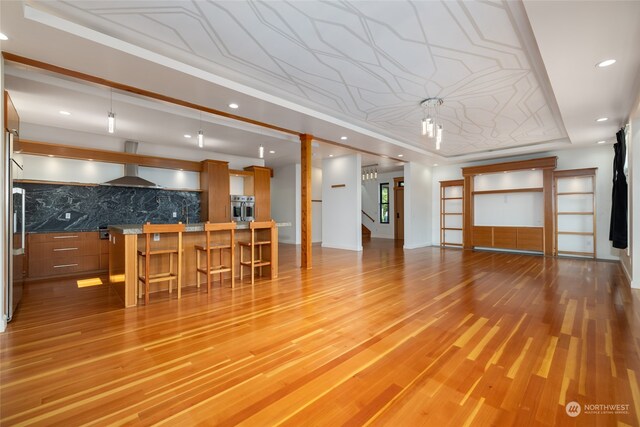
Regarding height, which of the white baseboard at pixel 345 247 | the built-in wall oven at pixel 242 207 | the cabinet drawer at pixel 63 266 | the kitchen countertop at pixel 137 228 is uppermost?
the built-in wall oven at pixel 242 207

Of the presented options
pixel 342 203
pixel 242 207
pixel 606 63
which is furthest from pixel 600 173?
pixel 242 207

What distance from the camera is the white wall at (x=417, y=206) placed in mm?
9273

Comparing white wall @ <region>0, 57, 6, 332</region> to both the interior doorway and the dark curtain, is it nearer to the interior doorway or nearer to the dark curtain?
the dark curtain

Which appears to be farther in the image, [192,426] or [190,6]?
[190,6]

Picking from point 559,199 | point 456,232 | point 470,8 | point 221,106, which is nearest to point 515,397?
point 470,8

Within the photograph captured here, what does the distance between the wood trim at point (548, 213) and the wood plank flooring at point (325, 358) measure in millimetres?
3843

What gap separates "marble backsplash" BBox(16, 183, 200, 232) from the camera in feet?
17.5

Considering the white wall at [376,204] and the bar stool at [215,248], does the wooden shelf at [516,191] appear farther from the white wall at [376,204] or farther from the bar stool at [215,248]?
the bar stool at [215,248]

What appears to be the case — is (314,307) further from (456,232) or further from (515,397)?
(456,232)

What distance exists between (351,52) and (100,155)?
5.81 meters

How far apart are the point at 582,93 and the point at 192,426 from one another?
565 cm

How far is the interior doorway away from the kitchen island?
→ 7.81 m

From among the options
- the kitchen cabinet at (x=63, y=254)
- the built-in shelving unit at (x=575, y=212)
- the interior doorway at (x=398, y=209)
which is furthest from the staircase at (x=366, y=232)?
the kitchen cabinet at (x=63, y=254)

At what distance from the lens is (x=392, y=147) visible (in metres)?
7.16
